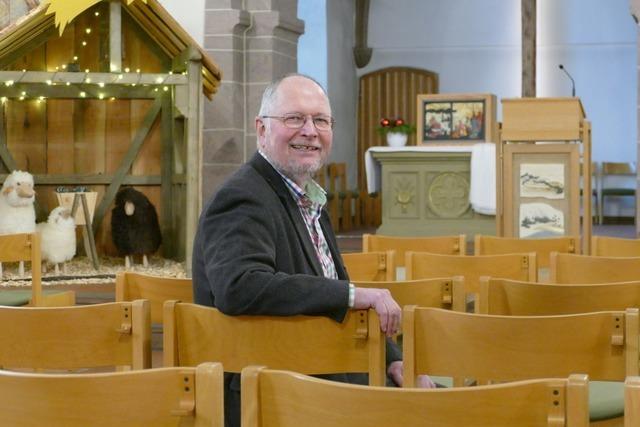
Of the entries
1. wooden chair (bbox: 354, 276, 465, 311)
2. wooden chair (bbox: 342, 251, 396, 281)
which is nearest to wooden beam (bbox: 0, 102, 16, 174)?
wooden chair (bbox: 342, 251, 396, 281)

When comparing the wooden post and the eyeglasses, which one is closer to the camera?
the eyeglasses

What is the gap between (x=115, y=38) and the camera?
7.97 metres

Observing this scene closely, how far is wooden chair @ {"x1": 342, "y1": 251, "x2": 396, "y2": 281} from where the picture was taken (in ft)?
13.0

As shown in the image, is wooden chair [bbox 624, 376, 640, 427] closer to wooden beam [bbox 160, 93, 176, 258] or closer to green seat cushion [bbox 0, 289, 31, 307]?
green seat cushion [bbox 0, 289, 31, 307]

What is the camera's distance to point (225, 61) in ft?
31.6

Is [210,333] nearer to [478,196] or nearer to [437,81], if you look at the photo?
[478,196]

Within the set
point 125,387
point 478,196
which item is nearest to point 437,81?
point 478,196

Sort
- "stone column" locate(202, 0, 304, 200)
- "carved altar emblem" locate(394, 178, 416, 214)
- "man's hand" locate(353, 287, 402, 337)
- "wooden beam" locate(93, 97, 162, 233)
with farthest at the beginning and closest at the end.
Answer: "carved altar emblem" locate(394, 178, 416, 214) → "stone column" locate(202, 0, 304, 200) → "wooden beam" locate(93, 97, 162, 233) → "man's hand" locate(353, 287, 402, 337)

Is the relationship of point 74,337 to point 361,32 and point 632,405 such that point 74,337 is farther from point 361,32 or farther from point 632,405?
point 361,32

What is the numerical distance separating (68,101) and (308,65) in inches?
257

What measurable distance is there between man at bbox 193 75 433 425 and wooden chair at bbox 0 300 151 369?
21 cm

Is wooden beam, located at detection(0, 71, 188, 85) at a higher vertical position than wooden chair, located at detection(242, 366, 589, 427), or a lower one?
higher

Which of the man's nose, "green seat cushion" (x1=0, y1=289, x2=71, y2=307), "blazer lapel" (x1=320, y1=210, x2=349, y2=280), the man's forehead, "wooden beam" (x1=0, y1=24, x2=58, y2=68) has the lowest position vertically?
"green seat cushion" (x1=0, y1=289, x2=71, y2=307)

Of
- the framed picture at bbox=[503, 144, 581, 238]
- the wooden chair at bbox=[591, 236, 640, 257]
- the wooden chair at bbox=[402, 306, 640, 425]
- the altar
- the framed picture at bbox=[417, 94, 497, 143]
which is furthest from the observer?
the framed picture at bbox=[417, 94, 497, 143]
